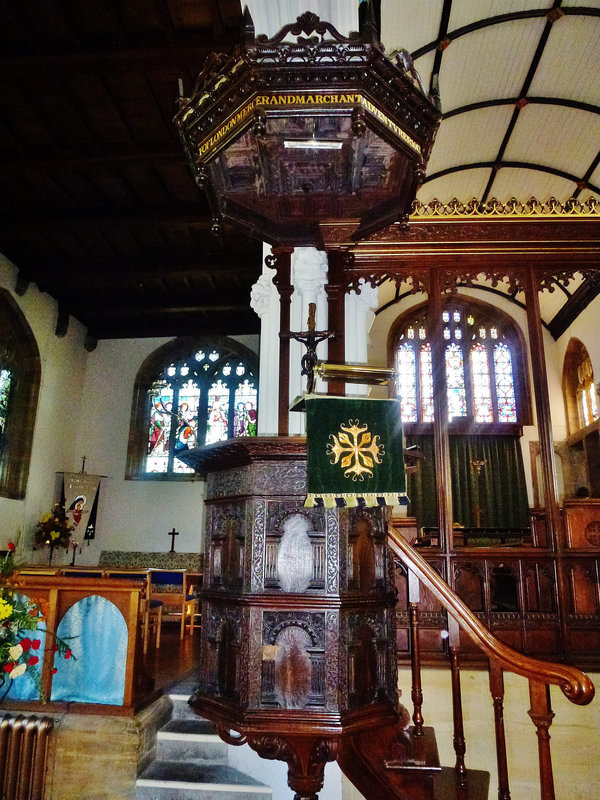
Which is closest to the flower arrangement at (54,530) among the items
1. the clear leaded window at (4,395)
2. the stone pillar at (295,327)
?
the clear leaded window at (4,395)

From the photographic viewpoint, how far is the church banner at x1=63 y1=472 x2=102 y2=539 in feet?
32.4

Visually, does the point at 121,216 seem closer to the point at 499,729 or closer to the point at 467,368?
the point at 467,368

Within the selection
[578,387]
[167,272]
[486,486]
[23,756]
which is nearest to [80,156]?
[167,272]

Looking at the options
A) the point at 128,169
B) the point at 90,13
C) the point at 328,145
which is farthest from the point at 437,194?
the point at 328,145

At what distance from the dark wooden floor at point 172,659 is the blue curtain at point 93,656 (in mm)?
561

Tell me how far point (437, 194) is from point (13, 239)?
620cm

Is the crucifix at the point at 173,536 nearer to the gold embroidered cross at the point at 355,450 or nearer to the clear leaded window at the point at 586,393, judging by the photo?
the clear leaded window at the point at 586,393

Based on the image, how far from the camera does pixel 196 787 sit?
3.10 metres

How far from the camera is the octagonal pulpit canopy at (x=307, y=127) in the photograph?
279 centimetres

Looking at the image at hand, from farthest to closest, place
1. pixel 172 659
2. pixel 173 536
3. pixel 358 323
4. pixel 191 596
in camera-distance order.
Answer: pixel 173 536, pixel 191 596, pixel 172 659, pixel 358 323

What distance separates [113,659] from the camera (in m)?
3.39

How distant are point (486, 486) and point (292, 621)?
33.2ft

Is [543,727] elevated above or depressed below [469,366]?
below

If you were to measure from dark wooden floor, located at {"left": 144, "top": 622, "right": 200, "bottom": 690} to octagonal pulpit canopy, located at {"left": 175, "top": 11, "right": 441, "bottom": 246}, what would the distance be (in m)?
3.26
